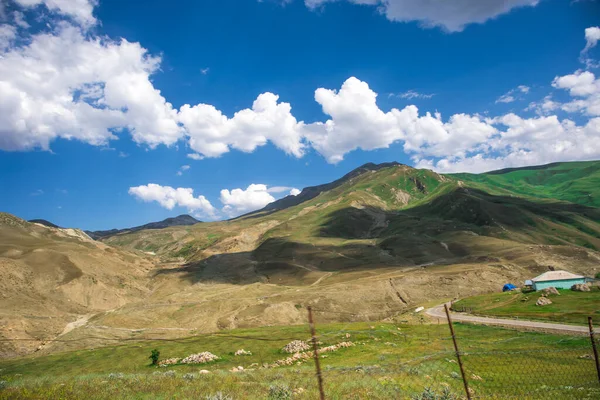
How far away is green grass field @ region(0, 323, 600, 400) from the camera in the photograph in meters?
15.1

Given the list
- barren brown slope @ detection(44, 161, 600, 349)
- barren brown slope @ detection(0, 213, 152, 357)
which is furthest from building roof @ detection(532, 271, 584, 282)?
barren brown slope @ detection(0, 213, 152, 357)

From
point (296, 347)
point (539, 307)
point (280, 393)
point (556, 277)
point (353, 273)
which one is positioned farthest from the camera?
point (353, 273)

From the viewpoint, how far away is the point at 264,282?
5118 inches

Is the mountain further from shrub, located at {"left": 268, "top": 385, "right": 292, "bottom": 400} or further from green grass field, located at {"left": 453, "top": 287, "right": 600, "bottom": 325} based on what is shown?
shrub, located at {"left": 268, "top": 385, "right": 292, "bottom": 400}

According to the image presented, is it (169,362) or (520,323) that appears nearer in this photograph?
(169,362)

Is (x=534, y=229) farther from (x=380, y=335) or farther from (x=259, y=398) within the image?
(x=259, y=398)

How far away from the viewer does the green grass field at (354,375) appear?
49.5ft

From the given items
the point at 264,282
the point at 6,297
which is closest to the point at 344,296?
the point at 264,282

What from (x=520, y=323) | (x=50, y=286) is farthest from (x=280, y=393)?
(x=50, y=286)

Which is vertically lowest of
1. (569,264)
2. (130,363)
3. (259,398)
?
(569,264)

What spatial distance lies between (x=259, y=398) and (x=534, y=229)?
198940 mm

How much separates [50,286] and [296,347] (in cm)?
9415

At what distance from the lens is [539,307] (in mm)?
59000

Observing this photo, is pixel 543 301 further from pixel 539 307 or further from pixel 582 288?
pixel 582 288
